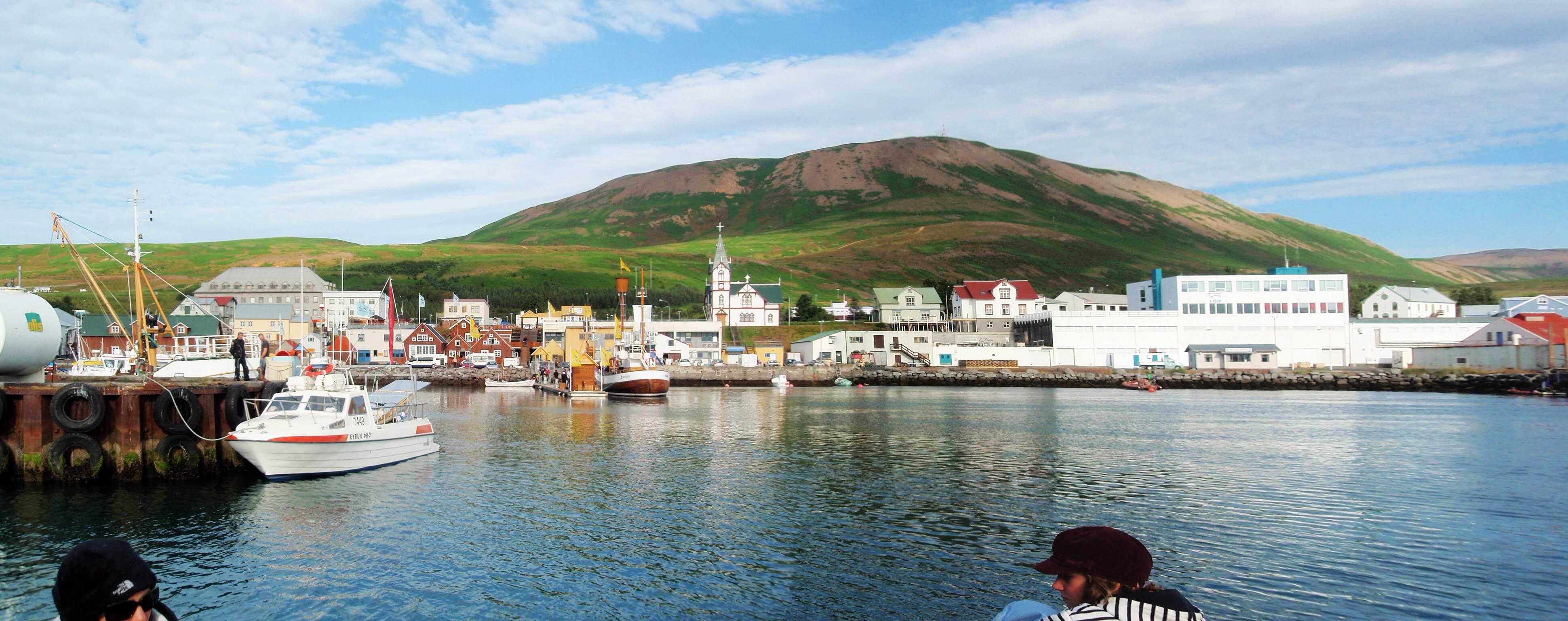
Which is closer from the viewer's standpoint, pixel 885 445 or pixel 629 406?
pixel 885 445

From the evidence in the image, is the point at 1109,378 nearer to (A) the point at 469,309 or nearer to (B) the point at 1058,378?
(B) the point at 1058,378

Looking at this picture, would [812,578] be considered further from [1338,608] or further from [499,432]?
[499,432]

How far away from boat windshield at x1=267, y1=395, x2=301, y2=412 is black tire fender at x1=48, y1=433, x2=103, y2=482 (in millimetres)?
4833

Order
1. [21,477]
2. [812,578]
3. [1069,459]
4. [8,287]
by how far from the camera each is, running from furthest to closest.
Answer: [1069,459] < [8,287] < [21,477] < [812,578]

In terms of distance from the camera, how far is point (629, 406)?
69750 millimetres

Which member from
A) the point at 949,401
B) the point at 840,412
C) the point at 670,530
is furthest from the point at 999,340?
the point at 670,530

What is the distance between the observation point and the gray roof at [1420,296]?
14800 cm

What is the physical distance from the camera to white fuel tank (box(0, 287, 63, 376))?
95.7ft

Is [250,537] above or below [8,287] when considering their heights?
below

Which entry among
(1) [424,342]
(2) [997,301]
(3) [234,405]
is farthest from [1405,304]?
(3) [234,405]

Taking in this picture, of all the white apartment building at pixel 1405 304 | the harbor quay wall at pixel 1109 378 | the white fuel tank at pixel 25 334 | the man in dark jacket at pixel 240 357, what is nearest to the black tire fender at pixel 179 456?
the man in dark jacket at pixel 240 357

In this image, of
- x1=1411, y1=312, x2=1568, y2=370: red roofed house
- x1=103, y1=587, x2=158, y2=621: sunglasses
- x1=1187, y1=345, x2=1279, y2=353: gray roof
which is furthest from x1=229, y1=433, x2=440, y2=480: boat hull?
x1=1411, y1=312, x2=1568, y2=370: red roofed house

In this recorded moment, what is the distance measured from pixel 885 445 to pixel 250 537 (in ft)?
86.8

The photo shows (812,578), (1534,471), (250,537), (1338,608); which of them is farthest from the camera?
(1534,471)
